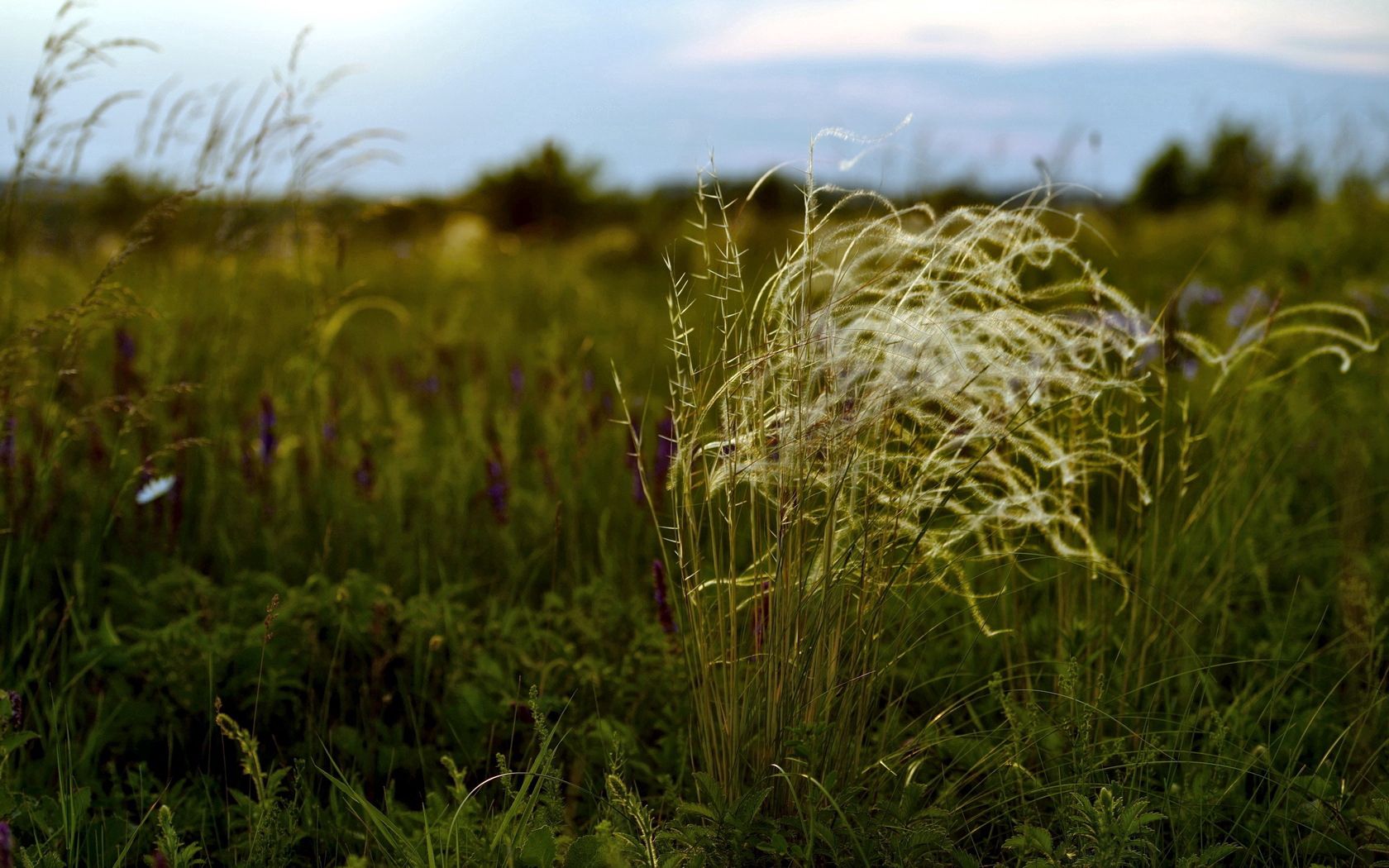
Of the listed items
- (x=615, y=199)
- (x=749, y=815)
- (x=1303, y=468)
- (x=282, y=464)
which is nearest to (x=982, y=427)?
(x=749, y=815)

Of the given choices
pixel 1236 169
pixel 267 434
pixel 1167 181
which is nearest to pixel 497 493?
pixel 267 434

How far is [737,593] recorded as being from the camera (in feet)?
6.97

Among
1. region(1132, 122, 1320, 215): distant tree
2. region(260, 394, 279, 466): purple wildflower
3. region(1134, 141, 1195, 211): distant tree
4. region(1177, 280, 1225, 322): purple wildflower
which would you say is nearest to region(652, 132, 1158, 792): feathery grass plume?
region(260, 394, 279, 466): purple wildflower

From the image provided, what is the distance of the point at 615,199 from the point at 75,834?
49.4 ft

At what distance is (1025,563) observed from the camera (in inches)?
98.5

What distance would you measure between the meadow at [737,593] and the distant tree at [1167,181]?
46.8 ft

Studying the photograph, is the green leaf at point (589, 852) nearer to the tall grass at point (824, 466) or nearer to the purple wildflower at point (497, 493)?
the tall grass at point (824, 466)

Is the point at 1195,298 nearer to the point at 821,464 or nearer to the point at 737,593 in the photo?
the point at 737,593

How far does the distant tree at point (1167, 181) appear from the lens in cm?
1673

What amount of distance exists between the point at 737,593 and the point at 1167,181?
1729 cm

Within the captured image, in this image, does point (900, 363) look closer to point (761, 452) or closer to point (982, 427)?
point (982, 427)

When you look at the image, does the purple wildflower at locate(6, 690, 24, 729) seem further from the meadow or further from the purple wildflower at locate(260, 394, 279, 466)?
the purple wildflower at locate(260, 394, 279, 466)

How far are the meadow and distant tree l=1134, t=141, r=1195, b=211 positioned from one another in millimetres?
14264

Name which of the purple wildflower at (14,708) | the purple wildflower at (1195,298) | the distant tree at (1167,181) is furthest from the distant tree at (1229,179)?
the purple wildflower at (14,708)
